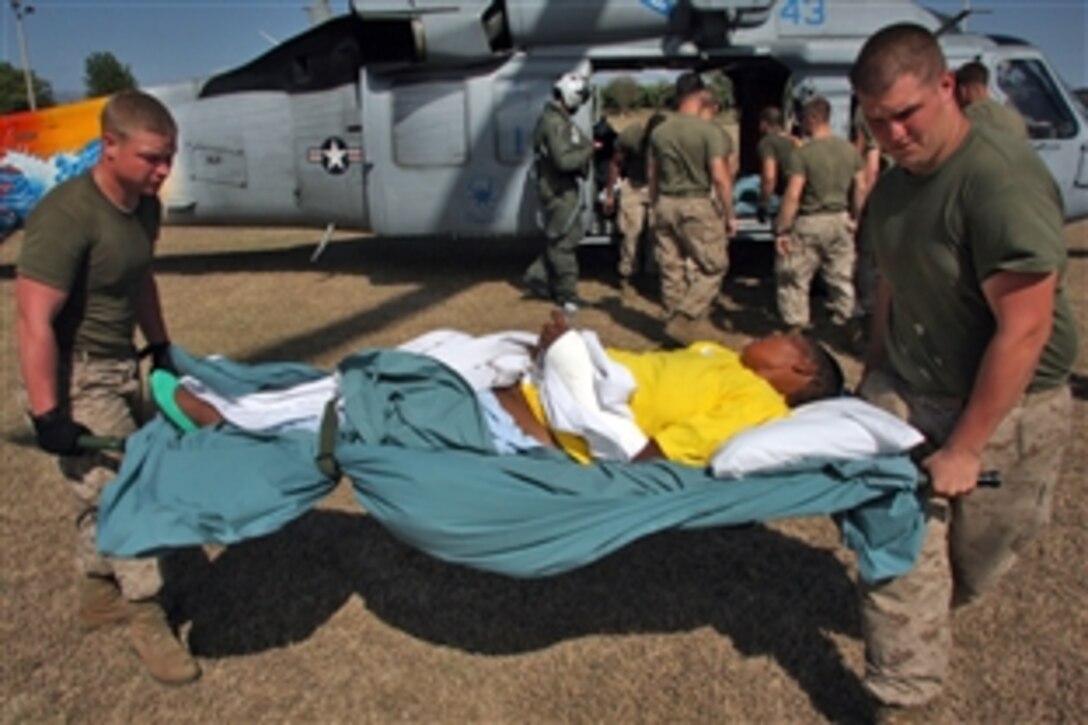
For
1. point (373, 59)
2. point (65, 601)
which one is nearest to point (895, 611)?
point (65, 601)

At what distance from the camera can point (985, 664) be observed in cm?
302

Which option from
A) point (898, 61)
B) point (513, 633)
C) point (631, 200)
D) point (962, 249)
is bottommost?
point (513, 633)

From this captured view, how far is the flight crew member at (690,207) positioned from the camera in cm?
655

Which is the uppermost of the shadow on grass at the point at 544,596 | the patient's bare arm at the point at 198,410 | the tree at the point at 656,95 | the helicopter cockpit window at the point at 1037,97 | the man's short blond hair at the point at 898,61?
the man's short blond hair at the point at 898,61

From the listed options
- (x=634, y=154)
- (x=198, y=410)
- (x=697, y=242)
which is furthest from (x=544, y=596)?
(x=634, y=154)

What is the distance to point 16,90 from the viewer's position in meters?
50.5

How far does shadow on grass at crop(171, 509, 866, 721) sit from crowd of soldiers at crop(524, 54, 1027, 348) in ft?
9.99

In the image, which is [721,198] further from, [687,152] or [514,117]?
[514,117]

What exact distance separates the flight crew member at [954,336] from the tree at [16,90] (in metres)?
54.7

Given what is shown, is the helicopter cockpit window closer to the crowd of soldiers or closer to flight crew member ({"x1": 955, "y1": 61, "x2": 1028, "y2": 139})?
the crowd of soldiers

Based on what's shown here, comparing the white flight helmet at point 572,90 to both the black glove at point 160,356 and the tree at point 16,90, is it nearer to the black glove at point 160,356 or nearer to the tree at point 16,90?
the black glove at point 160,356

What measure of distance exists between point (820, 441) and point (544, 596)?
1.43 m

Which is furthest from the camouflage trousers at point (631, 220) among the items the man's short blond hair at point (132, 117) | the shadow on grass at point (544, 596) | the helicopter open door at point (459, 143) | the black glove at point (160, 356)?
the man's short blond hair at point (132, 117)

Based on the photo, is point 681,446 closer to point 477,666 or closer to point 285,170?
point 477,666
